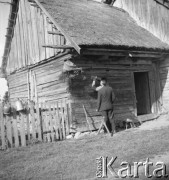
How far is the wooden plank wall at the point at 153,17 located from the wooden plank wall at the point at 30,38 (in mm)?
5491

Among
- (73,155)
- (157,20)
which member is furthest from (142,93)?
(73,155)

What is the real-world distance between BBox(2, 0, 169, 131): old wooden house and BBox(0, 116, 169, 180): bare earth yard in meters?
2.05

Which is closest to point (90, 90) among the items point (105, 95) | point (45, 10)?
point (105, 95)

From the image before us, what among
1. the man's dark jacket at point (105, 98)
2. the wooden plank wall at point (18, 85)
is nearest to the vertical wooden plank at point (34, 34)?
the wooden plank wall at point (18, 85)

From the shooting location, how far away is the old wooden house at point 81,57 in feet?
28.0

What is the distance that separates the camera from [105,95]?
7.95 metres

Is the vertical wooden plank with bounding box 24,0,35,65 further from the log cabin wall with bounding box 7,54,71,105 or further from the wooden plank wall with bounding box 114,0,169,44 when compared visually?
the wooden plank wall with bounding box 114,0,169,44

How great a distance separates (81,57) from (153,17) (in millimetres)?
5637

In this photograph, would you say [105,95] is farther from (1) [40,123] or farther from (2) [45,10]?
(2) [45,10]

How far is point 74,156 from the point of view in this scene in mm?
5422

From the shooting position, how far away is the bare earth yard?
172 inches

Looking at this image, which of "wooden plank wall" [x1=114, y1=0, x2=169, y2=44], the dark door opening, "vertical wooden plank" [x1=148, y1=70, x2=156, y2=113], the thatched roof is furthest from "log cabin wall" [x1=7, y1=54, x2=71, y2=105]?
"wooden plank wall" [x1=114, y1=0, x2=169, y2=44]

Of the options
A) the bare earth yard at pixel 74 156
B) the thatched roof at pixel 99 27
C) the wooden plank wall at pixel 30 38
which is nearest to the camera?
the bare earth yard at pixel 74 156

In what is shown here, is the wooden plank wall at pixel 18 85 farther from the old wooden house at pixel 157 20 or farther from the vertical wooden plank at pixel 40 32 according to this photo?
the old wooden house at pixel 157 20
